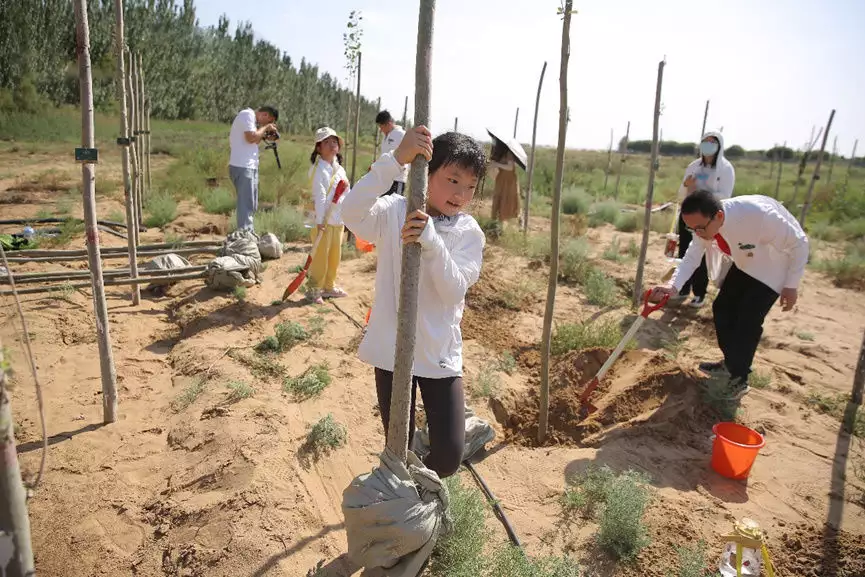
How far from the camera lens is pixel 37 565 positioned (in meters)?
2.32

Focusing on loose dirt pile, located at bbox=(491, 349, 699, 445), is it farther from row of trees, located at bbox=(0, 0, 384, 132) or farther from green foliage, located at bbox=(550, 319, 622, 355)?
row of trees, located at bbox=(0, 0, 384, 132)

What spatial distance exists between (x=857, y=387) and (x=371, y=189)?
4.46 meters

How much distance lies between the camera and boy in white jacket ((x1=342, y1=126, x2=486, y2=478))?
6.05 feet

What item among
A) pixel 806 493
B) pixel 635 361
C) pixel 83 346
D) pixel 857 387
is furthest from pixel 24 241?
pixel 857 387

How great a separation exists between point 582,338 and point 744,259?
1453 mm

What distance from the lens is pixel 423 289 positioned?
1.98 metres

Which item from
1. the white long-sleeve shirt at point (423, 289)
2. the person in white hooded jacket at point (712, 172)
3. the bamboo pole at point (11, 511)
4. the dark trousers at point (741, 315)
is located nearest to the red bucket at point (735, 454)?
the dark trousers at point (741, 315)

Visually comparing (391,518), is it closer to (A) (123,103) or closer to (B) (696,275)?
(A) (123,103)

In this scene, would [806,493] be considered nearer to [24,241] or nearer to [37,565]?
[37,565]

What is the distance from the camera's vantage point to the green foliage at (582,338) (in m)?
4.82

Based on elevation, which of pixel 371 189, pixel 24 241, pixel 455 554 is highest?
pixel 371 189

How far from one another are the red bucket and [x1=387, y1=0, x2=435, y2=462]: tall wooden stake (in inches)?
89.8

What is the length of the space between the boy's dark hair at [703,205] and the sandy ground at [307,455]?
4.07 feet

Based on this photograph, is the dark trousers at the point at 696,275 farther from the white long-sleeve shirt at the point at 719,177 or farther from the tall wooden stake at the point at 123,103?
the tall wooden stake at the point at 123,103
